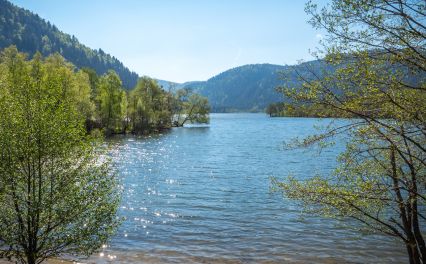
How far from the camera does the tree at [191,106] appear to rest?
504ft

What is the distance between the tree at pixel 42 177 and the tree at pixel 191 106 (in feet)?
442

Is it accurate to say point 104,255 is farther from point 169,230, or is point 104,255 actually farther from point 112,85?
point 112,85

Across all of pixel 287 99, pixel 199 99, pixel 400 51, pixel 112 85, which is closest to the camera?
pixel 400 51

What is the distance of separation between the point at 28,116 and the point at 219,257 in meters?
14.0

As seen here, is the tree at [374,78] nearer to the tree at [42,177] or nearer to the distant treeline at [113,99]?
the tree at [42,177]

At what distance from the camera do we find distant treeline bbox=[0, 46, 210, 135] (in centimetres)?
7681

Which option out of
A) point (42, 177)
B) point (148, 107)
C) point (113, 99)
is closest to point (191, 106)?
point (148, 107)

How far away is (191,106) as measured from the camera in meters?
156

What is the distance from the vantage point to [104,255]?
22.8 meters

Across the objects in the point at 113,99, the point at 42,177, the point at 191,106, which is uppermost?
the point at 191,106

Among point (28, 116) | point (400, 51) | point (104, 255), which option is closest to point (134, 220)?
point (104, 255)

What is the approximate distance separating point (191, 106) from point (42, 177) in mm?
139713

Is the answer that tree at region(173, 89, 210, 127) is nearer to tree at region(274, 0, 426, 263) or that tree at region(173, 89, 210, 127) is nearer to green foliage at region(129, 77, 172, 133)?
green foliage at region(129, 77, 172, 133)

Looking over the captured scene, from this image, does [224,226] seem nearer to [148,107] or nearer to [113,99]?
[113,99]
